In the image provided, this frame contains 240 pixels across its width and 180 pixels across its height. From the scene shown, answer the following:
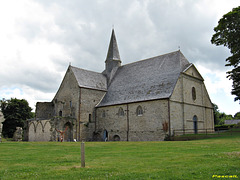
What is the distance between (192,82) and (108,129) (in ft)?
46.8

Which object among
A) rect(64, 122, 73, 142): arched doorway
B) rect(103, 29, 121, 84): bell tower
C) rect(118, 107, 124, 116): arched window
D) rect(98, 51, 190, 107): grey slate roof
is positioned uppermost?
rect(103, 29, 121, 84): bell tower

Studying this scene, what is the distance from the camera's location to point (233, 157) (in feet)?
32.9

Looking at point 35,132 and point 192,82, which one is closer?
point 192,82

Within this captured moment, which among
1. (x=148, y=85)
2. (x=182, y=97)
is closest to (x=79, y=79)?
(x=148, y=85)

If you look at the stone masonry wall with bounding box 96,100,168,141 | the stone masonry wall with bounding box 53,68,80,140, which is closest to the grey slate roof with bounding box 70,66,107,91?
the stone masonry wall with bounding box 53,68,80,140

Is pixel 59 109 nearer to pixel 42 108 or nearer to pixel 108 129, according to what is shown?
pixel 42 108

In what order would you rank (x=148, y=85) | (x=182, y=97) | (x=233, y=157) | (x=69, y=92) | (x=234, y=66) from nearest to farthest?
1. (x=233, y=157)
2. (x=234, y=66)
3. (x=182, y=97)
4. (x=148, y=85)
5. (x=69, y=92)

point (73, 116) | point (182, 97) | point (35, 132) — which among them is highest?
point (182, 97)

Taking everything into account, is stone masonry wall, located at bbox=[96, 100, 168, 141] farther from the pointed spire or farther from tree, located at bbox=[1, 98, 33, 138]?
tree, located at bbox=[1, 98, 33, 138]

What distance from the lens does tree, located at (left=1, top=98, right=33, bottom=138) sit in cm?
5425

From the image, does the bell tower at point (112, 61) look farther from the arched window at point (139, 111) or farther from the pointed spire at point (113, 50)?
the arched window at point (139, 111)

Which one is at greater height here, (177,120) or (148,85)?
→ (148,85)

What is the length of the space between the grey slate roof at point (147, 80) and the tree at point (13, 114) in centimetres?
2628

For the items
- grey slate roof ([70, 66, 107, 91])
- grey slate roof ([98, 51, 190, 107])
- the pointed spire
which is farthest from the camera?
the pointed spire
